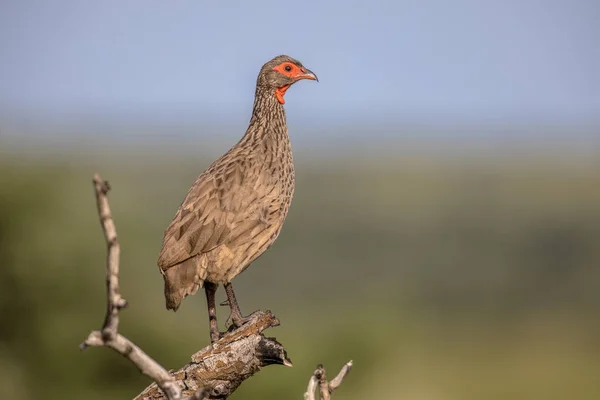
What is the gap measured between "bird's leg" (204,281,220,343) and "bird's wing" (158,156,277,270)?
2.38ft

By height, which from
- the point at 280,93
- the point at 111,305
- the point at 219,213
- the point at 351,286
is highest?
the point at 280,93

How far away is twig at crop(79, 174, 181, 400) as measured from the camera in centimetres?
622

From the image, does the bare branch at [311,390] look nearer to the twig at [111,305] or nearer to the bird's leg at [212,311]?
the twig at [111,305]

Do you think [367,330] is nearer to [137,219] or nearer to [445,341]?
[137,219]

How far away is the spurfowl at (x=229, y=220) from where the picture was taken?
35.9 feet

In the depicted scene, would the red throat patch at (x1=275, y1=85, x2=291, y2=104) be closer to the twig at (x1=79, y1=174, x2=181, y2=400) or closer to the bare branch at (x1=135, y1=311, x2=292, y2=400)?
the bare branch at (x1=135, y1=311, x2=292, y2=400)

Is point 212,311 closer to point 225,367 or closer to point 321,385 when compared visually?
point 225,367

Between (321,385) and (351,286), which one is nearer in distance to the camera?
(321,385)

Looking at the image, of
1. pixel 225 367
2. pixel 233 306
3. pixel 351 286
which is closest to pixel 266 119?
pixel 233 306

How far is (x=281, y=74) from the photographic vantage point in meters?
12.2

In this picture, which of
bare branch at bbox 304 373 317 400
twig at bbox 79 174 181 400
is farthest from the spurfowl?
twig at bbox 79 174 181 400

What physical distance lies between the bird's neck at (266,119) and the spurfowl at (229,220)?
0.02 m

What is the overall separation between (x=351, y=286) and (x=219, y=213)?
395 feet

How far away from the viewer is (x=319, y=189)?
180m
